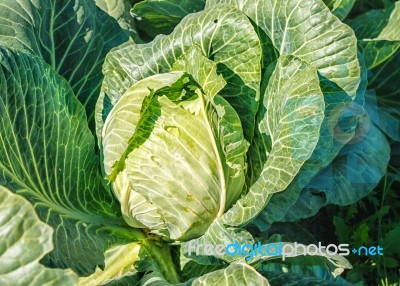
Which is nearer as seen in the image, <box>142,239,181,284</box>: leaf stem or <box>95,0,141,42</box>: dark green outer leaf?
<box>142,239,181,284</box>: leaf stem

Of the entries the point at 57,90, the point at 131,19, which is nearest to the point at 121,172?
the point at 57,90

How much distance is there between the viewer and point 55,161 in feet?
6.68

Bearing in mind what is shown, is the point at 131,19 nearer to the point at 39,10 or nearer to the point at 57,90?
the point at 39,10

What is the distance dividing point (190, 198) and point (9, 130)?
567 mm

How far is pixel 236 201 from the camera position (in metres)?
2.11

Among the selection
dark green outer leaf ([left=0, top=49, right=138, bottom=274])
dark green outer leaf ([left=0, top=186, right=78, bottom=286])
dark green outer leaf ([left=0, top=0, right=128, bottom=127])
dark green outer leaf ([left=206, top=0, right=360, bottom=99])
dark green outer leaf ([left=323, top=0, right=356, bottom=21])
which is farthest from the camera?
dark green outer leaf ([left=323, top=0, right=356, bottom=21])

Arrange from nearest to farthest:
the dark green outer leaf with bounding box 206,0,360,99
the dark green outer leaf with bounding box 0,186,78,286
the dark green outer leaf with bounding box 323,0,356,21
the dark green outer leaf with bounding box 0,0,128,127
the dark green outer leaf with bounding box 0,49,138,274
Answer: the dark green outer leaf with bounding box 0,186,78,286 < the dark green outer leaf with bounding box 0,49,138,274 < the dark green outer leaf with bounding box 206,0,360,99 < the dark green outer leaf with bounding box 0,0,128,127 < the dark green outer leaf with bounding box 323,0,356,21

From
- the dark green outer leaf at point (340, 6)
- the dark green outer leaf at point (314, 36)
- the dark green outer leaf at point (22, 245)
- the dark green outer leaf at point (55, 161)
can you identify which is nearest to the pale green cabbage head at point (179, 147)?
the dark green outer leaf at point (55, 161)

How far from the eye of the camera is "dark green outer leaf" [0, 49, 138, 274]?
1885 millimetres

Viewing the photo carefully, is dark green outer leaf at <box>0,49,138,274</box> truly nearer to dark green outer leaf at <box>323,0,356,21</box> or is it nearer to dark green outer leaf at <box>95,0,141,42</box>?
dark green outer leaf at <box>95,0,141,42</box>

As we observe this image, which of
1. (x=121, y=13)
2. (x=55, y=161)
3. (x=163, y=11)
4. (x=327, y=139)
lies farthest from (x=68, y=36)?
(x=327, y=139)

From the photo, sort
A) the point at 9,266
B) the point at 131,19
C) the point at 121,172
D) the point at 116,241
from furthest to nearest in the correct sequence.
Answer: the point at 131,19 → the point at 116,241 → the point at 121,172 → the point at 9,266

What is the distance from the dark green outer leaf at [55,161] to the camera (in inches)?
74.2

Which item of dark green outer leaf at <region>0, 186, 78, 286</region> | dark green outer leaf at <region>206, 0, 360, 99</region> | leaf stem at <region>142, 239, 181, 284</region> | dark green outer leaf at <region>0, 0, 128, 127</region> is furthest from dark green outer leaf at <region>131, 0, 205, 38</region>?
dark green outer leaf at <region>0, 186, 78, 286</region>
